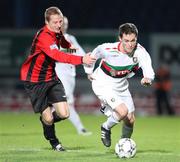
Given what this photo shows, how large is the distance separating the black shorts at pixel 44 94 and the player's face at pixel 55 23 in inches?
29.5

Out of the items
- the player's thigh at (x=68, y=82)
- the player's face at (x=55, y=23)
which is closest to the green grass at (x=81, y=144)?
the player's thigh at (x=68, y=82)

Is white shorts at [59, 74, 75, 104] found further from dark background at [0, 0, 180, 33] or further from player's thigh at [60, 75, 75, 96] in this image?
dark background at [0, 0, 180, 33]

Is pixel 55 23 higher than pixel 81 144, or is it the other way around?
pixel 55 23

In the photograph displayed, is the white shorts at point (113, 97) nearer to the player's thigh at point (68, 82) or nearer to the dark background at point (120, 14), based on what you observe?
the player's thigh at point (68, 82)

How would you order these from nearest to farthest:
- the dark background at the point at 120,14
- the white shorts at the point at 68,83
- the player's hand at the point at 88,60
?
the player's hand at the point at 88,60
the white shorts at the point at 68,83
the dark background at the point at 120,14

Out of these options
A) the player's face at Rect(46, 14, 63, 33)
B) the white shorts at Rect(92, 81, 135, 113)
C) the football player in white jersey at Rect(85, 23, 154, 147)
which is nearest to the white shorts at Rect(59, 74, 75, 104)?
the football player in white jersey at Rect(85, 23, 154, 147)

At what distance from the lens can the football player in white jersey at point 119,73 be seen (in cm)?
→ 1005

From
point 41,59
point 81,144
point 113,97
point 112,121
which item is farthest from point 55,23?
point 81,144

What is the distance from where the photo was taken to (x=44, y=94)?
10281mm

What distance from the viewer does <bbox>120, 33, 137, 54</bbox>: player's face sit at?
996cm

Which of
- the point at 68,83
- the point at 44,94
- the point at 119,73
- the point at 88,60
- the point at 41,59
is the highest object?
the point at 88,60

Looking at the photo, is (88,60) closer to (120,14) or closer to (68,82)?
(68,82)

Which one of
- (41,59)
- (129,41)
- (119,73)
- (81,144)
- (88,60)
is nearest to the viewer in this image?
(88,60)

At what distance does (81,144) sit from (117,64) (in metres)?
1.74
